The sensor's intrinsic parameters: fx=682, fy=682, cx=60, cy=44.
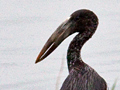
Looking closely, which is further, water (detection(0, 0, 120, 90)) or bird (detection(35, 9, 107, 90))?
water (detection(0, 0, 120, 90))

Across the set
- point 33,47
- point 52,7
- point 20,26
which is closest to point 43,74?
point 33,47

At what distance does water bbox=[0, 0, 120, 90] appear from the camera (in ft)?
30.8

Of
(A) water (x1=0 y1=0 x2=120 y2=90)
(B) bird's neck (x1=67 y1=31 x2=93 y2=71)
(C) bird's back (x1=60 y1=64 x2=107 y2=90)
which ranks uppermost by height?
(B) bird's neck (x1=67 y1=31 x2=93 y2=71)

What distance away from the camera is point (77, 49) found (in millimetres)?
6336

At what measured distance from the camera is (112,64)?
32.0ft

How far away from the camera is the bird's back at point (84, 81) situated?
20.0ft

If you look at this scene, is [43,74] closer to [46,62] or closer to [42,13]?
[46,62]

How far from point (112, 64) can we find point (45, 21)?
1941mm

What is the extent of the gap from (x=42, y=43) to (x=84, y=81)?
428cm

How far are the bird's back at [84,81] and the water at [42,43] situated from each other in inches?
103

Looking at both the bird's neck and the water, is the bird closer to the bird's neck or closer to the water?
the bird's neck

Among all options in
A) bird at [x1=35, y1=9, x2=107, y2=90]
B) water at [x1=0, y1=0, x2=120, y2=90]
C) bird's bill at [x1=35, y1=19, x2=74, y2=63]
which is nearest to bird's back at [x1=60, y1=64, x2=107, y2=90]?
bird at [x1=35, y1=9, x2=107, y2=90]

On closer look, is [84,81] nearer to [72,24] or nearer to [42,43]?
[72,24]

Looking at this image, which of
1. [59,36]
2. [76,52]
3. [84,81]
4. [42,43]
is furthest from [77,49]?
[42,43]
